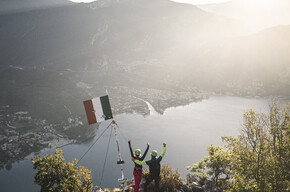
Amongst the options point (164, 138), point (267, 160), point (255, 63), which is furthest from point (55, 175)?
point (255, 63)

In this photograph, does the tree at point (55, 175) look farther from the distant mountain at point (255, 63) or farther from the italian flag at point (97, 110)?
the distant mountain at point (255, 63)

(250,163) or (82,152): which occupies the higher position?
(250,163)

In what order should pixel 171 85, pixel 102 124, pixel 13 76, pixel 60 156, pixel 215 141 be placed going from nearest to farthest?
pixel 60 156 < pixel 215 141 < pixel 102 124 < pixel 171 85 < pixel 13 76

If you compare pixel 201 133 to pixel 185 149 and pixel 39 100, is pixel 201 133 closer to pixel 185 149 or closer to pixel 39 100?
pixel 185 149

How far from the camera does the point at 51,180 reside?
1145 cm

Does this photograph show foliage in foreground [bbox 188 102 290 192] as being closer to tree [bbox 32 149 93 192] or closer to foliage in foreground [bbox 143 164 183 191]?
foliage in foreground [bbox 143 164 183 191]

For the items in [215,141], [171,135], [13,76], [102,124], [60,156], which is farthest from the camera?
[13,76]

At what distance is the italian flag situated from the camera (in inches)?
527

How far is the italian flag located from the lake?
1711 inches

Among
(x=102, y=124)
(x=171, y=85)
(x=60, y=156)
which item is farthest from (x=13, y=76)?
(x=60, y=156)

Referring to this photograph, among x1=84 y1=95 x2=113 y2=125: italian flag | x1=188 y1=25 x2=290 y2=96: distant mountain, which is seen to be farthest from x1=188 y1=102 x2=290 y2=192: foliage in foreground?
x1=188 y1=25 x2=290 y2=96: distant mountain

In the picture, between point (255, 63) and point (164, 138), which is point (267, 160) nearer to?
point (164, 138)

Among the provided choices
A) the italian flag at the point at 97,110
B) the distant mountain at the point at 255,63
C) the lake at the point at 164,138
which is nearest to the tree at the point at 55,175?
the italian flag at the point at 97,110

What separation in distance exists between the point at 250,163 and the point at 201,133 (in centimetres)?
7176
